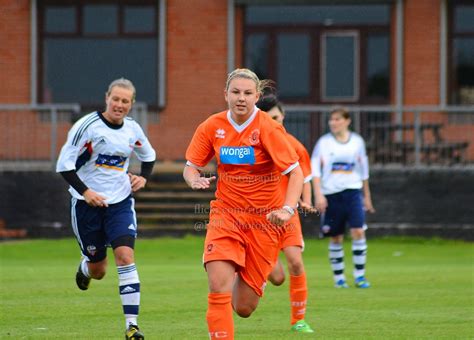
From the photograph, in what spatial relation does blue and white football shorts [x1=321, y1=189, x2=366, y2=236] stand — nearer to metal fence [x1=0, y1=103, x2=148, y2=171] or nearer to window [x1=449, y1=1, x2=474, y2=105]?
metal fence [x1=0, y1=103, x2=148, y2=171]

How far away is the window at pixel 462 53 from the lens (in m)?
27.6

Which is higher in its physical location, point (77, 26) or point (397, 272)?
point (77, 26)

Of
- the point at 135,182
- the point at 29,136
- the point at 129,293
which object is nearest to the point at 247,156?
the point at 129,293

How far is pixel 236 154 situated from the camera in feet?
29.0

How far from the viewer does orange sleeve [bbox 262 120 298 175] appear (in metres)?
8.80

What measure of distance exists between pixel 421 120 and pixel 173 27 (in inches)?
255

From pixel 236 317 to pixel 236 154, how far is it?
3647mm

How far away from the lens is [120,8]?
91.9 feet

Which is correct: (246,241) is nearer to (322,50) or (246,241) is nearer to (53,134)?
(53,134)

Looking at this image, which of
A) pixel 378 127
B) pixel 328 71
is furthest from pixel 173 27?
pixel 378 127

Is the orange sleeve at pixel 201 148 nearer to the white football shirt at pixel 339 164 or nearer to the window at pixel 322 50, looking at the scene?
the white football shirt at pixel 339 164

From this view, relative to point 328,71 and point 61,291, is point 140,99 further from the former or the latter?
point 61,291

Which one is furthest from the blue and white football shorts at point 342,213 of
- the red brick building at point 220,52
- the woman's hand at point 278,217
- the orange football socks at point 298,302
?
the red brick building at point 220,52

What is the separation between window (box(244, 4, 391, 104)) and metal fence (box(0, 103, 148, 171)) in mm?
4090
